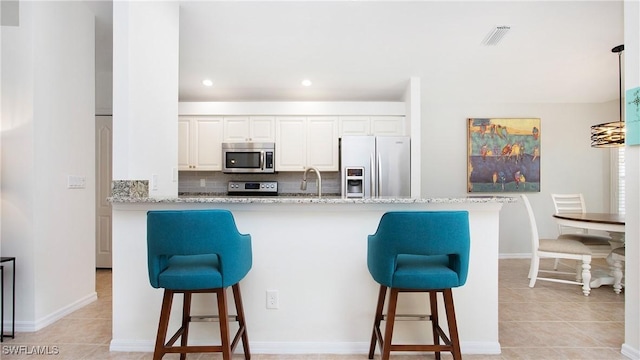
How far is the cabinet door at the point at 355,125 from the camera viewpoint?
4.61 m

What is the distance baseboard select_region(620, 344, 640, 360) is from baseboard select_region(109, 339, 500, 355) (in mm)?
763

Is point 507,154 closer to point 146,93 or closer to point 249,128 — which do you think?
point 249,128

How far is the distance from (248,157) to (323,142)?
42.0 inches

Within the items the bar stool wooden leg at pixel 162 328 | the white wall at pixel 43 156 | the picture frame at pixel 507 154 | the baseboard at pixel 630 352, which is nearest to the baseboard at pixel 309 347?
the bar stool wooden leg at pixel 162 328

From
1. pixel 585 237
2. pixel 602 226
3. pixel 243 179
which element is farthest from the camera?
pixel 243 179

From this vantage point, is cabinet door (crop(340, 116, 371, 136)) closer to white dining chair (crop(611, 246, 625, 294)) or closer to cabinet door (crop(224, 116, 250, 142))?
cabinet door (crop(224, 116, 250, 142))

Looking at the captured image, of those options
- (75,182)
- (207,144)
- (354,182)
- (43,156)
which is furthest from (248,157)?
(43,156)

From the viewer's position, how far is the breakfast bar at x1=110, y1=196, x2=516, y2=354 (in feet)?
6.73

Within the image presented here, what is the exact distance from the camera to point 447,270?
1.62 meters

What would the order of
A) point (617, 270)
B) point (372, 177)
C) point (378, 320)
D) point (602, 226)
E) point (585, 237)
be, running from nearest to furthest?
point (378, 320) < point (602, 226) < point (617, 270) < point (585, 237) < point (372, 177)

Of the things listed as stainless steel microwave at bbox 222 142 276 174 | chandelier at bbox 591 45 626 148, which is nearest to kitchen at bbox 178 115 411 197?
stainless steel microwave at bbox 222 142 276 174

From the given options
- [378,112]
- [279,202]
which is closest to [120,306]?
[279,202]

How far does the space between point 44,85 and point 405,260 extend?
9.19 ft

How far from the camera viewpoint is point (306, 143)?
4.66 m
